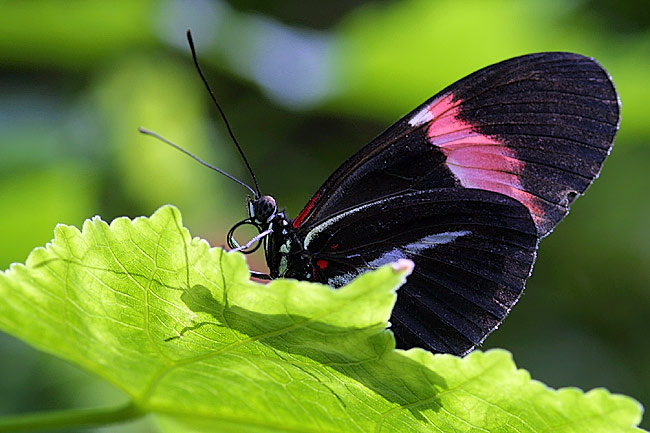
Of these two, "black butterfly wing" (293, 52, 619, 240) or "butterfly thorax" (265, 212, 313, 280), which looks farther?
"butterfly thorax" (265, 212, 313, 280)

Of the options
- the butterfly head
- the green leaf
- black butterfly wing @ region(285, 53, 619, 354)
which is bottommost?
the green leaf

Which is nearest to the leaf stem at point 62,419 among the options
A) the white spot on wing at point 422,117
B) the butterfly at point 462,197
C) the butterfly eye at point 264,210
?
the butterfly at point 462,197

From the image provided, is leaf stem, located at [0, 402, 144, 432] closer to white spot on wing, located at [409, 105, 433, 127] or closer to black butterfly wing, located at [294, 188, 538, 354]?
black butterfly wing, located at [294, 188, 538, 354]

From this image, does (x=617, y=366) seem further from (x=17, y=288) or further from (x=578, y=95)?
(x=17, y=288)

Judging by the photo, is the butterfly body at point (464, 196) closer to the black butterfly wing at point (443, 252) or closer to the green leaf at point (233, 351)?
the black butterfly wing at point (443, 252)

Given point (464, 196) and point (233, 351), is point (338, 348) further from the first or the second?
point (464, 196)

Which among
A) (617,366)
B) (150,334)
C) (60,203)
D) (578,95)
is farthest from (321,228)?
(617,366)

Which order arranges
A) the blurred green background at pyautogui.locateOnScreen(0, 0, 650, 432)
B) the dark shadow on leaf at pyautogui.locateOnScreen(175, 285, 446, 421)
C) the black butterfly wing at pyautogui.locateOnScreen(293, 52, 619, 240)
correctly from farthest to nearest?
the blurred green background at pyautogui.locateOnScreen(0, 0, 650, 432), the black butterfly wing at pyautogui.locateOnScreen(293, 52, 619, 240), the dark shadow on leaf at pyautogui.locateOnScreen(175, 285, 446, 421)

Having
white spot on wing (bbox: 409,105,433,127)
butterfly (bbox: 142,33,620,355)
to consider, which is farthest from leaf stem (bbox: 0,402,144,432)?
white spot on wing (bbox: 409,105,433,127)
